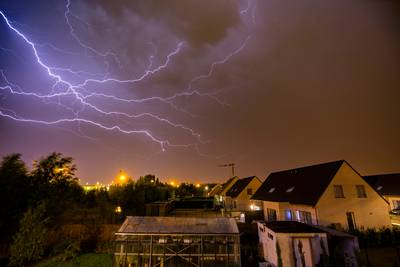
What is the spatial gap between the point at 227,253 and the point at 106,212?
14.5m

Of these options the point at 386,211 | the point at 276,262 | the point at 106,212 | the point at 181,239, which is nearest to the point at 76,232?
the point at 106,212

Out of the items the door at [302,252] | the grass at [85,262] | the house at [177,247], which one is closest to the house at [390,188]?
the door at [302,252]

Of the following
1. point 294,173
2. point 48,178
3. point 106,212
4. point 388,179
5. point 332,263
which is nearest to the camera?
point 332,263

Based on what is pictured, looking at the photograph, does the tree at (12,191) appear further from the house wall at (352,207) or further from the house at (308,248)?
the house wall at (352,207)

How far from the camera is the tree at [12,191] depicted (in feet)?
43.3

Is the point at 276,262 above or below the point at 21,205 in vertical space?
below

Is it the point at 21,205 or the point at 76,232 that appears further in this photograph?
the point at 76,232

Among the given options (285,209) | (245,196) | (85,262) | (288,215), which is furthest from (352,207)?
(85,262)

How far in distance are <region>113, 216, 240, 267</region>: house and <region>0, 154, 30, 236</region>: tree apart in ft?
25.4

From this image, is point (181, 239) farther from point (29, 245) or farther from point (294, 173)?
point (294, 173)

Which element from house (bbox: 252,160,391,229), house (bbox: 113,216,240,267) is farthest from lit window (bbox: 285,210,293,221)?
house (bbox: 113,216,240,267)

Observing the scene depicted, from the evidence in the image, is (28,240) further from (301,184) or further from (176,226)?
(301,184)

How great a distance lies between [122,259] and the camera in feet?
34.4

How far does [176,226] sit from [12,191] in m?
10.7
